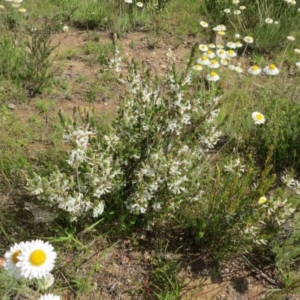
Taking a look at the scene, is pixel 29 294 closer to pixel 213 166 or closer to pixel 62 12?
pixel 213 166

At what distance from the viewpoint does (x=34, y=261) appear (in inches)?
57.1

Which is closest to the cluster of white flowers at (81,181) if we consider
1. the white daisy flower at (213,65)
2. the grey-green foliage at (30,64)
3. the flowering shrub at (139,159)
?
the flowering shrub at (139,159)

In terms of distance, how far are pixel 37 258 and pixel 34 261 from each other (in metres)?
0.02

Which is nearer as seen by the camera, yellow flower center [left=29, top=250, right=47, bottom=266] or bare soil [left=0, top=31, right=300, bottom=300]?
yellow flower center [left=29, top=250, right=47, bottom=266]

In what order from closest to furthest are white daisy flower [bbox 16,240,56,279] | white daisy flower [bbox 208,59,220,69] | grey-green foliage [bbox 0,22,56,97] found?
white daisy flower [bbox 16,240,56,279]
white daisy flower [bbox 208,59,220,69]
grey-green foliage [bbox 0,22,56,97]

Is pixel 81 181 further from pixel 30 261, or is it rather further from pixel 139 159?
pixel 30 261

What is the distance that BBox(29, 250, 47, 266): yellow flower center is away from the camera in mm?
1447

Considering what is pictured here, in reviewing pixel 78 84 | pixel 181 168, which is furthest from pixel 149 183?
pixel 78 84

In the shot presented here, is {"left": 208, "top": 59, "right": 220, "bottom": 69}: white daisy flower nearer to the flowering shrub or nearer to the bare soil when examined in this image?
the flowering shrub

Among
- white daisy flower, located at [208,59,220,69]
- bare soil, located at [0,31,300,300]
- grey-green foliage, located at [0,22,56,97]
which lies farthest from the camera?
grey-green foliage, located at [0,22,56,97]

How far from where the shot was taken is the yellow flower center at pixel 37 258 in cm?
145

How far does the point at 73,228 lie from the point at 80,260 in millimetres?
204

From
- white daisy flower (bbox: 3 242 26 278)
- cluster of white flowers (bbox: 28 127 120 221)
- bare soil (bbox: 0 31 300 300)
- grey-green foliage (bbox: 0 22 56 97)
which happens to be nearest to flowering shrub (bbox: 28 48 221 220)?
cluster of white flowers (bbox: 28 127 120 221)

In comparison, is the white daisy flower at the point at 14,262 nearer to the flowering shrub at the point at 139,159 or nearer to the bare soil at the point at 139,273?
the flowering shrub at the point at 139,159
